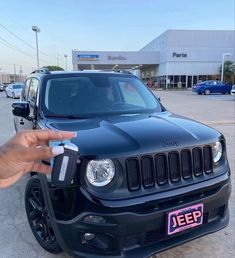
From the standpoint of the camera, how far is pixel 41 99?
3.66 meters

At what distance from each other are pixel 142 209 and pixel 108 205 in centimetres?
28

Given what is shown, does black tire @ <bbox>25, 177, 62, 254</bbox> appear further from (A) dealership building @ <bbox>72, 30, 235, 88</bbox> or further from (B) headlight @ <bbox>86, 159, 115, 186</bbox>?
(A) dealership building @ <bbox>72, 30, 235, 88</bbox>

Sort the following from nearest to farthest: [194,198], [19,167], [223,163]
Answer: [19,167] → [194,198] → [223,163]

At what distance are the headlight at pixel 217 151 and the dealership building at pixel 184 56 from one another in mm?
45706

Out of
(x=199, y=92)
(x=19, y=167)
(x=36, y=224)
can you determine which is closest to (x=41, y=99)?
(x=36, y=224)

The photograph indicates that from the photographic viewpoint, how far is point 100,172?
7.93 feet

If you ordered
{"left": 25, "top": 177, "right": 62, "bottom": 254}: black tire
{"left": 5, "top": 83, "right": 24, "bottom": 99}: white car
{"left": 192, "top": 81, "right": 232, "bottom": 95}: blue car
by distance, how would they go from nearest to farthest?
{"left": 25, "top": 177, "right": 62, "bottom": 254}: black tire → {"left": 5, "top": 83, "right": 24, "bottom": 99}: white car → {"left": 192, "top": 81, "right": 232, "bottom": 95}: blue car

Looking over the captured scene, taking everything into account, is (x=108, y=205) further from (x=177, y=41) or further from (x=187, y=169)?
(x=177, y=41)

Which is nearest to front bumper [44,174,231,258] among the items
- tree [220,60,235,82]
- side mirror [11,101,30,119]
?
side mirror [11,101,30,119]

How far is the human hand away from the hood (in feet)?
2.35

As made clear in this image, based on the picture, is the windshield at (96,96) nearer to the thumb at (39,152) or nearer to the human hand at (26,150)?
the human hand at (26,150)

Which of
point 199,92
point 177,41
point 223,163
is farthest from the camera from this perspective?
point 177,41

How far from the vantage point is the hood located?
2.43 m

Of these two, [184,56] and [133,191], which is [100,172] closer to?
[133,191]
